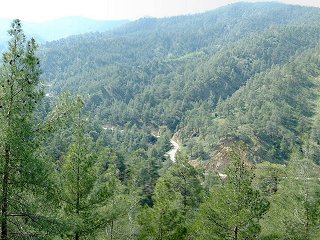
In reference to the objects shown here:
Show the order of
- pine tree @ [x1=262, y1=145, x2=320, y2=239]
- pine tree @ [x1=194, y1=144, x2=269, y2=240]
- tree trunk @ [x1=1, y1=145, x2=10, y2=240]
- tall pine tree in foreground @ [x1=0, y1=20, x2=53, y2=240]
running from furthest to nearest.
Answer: pine tree @ [x1=262, y1=145, x2=320, y2=239]
pine tree @ [x1=194, y1=144, x2=269, y2=240]
tree trunk @ [x1=1, y1=145, x2=10, y2=240]
tall pine tree in foreground @ [x1=0, y1=20, x2=53, y2=240]

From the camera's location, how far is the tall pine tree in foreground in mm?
12391

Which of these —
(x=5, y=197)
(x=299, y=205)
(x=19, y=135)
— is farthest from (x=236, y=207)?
(x=19, y=135)

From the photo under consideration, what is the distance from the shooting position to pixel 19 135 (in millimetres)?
12273

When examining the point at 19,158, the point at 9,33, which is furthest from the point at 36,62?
the point at 19,158

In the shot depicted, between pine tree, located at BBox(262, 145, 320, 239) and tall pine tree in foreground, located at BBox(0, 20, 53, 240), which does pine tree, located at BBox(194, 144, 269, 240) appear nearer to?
pine tree, located at BBox(262, 145, 320, 239)

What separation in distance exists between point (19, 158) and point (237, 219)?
1023 cm

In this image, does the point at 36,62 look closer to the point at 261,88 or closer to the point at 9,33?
the point at 9,33

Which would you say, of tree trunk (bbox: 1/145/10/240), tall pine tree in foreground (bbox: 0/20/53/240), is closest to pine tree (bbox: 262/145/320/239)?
tall pine tree in foreground (bbox: 0/20/53/240)

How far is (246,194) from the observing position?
61.2 ft

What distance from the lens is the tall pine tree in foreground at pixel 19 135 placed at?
12.4 meters

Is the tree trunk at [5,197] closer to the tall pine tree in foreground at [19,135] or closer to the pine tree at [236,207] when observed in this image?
the tall pine tree in foreground at [19,135]

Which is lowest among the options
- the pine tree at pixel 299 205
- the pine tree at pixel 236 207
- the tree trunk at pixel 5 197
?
the pine tree at pixel 299 205

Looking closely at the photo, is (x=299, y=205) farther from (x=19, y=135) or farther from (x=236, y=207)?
(x=19, y=135)

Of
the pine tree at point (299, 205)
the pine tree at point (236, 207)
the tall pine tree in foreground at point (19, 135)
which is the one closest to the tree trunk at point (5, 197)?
the tall pine tree in foreground at point (19, 135)
